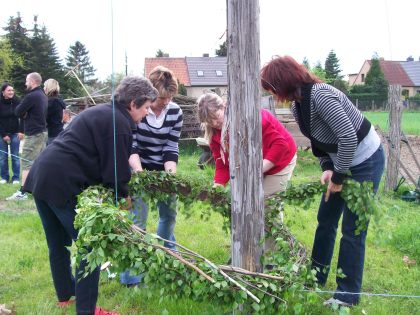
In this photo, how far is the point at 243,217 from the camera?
2.54 m

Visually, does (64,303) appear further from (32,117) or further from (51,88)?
(51,88)

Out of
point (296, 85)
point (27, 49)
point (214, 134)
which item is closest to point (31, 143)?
point (214, 134)

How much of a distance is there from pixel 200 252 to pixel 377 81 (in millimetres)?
31644

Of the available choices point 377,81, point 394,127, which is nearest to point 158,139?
point 394,127

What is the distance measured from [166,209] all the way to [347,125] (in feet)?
5.81

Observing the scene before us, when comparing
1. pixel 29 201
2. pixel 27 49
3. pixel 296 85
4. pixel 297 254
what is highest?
pixel 27 49

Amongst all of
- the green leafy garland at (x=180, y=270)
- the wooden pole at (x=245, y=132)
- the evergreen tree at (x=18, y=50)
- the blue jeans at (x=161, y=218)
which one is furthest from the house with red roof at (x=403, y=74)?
the green leafy garland at (x=180, y=270)

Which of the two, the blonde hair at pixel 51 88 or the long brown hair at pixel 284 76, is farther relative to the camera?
the blonde hair at pixel 51 88

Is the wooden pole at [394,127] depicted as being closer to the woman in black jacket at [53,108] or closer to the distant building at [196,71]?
the woman in black jacket at [53,108]

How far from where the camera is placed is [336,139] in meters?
3.04

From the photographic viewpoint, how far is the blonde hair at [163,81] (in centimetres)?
354

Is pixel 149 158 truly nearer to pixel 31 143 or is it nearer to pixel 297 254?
pixel 297 254

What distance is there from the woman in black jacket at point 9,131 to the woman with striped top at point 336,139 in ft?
21.3

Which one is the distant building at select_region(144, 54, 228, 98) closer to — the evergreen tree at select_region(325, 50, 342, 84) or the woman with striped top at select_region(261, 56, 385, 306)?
the evergreen tree at select_region(325, 50, 342, 84)
